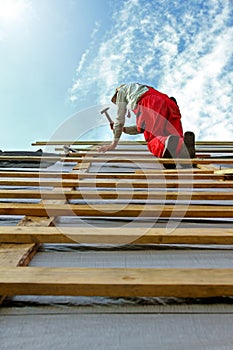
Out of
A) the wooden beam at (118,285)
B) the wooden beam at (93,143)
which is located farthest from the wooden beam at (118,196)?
the wooden beam at (93,143)

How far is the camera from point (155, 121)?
115 inches

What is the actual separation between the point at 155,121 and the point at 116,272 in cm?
230

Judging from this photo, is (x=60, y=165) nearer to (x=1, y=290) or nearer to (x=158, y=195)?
(x=158, y=195)

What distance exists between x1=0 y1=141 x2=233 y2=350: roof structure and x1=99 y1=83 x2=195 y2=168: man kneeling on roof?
3.84 ft

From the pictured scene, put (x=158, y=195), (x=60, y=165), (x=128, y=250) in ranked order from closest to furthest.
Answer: (x=128, y=250), (x=158, y=195), (x=60, y=165)

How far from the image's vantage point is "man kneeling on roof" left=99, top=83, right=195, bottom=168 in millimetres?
2639

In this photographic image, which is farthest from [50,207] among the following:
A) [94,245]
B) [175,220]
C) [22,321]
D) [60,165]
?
[60,165]

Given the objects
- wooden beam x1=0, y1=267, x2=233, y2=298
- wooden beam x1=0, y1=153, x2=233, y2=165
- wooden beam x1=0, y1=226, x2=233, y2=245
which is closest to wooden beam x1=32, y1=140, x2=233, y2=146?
wooden beam x1=0, y1=153, x2=233, y2=165

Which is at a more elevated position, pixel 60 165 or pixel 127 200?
pixel 60 165

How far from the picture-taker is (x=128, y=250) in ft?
3.18

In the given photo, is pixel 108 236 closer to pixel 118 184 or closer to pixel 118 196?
pixel 118 196

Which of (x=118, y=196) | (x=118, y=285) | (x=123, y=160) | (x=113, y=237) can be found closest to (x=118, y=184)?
(x=118, y=196)

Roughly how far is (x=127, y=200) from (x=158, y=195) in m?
0.15

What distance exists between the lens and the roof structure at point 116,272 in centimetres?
63
